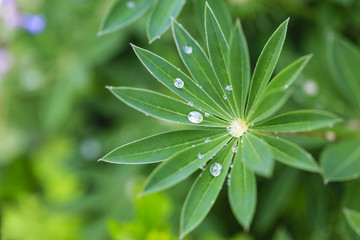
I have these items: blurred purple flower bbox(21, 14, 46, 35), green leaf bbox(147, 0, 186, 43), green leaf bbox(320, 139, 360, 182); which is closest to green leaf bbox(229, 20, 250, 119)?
green leaf bbox(147, 0, 186, 43)

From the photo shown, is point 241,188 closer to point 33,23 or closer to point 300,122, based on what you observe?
point 300,122

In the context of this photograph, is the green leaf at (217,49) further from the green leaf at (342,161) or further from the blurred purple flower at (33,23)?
the blurred purple flower at (33,23)

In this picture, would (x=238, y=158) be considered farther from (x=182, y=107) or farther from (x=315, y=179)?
(x=315, y=179)

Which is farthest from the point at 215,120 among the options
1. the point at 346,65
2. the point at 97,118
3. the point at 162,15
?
the point at 97,118

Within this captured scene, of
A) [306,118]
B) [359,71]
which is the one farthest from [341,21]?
[306,118]

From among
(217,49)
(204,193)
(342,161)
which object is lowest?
(204,193)

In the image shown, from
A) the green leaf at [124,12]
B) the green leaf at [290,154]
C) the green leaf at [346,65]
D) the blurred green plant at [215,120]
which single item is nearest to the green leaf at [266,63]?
the blurred green plant at [215,120]

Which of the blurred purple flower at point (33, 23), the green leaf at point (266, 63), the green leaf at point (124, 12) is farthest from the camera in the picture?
the blurred purple flower at point (33, 23)
